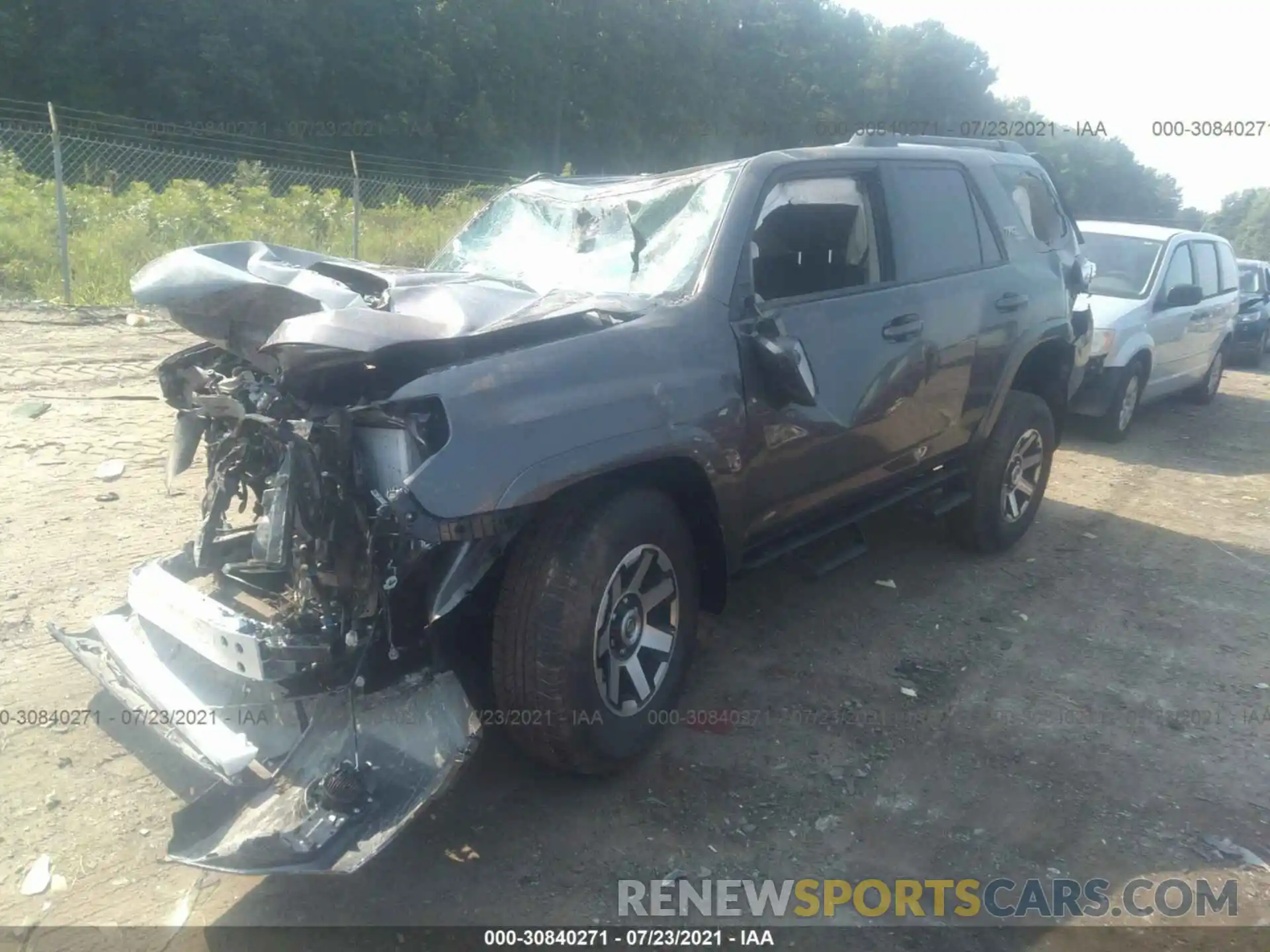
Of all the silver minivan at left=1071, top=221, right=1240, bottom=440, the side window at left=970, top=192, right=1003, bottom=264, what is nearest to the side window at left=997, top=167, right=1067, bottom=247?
the side window at left=970, top=192, right=1003, bottom=264

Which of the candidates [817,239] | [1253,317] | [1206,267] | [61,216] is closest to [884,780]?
[817,239]

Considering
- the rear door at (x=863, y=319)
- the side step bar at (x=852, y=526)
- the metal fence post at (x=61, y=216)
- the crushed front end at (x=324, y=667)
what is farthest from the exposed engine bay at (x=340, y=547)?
the metal fence post at (x=61, y=216)

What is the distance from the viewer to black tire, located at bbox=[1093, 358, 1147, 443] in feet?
28.0

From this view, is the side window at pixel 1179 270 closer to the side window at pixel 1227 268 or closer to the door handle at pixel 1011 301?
the side window at pixel 1227 268

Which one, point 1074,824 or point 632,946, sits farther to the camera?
point 1074,824

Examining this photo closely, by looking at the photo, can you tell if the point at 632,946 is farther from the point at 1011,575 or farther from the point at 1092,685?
the point at 1011,575

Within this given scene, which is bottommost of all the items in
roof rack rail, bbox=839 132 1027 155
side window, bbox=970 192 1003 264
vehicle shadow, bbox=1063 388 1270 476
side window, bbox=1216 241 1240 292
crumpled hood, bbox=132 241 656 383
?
vehicle shadow, bbox=1063 388 1270 476

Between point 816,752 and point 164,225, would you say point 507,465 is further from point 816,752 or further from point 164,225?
point 164,225

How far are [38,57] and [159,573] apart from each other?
1149 inches

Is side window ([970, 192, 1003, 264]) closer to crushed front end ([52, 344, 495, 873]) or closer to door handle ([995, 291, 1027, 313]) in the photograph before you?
door handle ([995, 291, 1027, 313])

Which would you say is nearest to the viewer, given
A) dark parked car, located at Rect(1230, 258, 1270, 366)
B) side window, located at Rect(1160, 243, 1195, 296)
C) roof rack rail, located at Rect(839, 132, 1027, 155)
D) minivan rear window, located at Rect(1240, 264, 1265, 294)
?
roof rack rail, located at Rect(839, 132, 1027, 155)

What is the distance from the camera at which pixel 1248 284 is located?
52.6 feet

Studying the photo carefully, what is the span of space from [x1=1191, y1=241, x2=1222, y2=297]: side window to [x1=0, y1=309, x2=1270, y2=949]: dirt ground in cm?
465

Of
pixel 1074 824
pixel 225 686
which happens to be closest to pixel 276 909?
pixel 225 686
